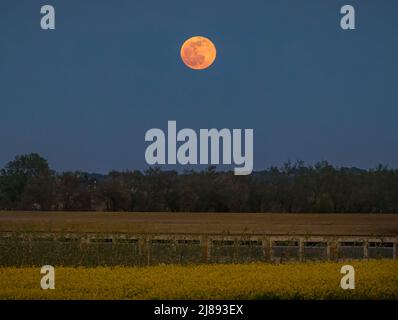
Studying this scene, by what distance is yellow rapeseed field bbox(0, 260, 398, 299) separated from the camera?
59.9ft

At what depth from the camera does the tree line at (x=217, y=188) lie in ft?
108

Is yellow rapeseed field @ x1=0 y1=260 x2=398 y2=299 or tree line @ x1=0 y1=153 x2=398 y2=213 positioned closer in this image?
yellow rapeseed field @ x1=0 y1=260 x2=398 y2=299

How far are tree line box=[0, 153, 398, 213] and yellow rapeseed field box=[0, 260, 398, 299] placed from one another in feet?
37.1

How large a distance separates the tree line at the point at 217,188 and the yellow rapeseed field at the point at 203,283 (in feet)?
37.1

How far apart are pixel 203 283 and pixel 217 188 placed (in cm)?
1465

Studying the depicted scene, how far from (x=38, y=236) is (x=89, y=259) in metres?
Answer: 1.74

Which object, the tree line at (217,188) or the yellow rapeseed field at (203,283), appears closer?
the yellow rapeseed field at (203,283)

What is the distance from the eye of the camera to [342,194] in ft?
113

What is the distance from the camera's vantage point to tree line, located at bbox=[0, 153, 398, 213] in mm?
32969

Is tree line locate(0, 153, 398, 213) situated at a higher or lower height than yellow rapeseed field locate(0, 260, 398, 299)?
higher

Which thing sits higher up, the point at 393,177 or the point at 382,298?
the point at 393,177
